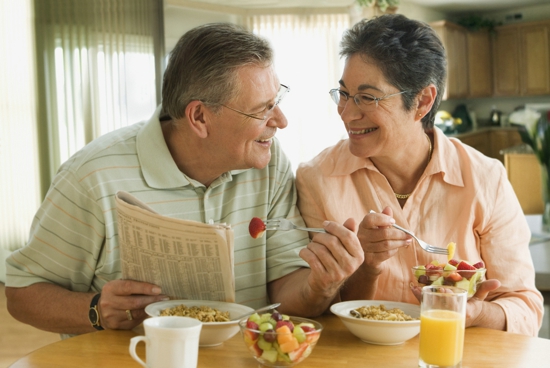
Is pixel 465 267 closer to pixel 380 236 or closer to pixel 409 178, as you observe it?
pixel 380 236

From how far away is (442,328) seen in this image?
3.76ft

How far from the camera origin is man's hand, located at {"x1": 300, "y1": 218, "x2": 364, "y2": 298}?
1337 mm

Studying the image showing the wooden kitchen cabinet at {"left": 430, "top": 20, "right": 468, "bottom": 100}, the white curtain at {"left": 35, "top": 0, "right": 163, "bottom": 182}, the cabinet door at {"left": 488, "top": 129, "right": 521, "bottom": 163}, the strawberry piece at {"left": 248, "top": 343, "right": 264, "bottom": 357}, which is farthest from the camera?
the cabinet door at {"left": 488, "top": 129, "right": 521, "bottom": 163}

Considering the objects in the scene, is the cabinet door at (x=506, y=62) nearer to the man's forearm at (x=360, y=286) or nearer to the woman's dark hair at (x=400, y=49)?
the woman's dark hair at (x=400, y=49)

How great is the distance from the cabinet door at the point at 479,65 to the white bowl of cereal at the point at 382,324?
8.36 m

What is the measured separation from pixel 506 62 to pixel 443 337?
8983 mm

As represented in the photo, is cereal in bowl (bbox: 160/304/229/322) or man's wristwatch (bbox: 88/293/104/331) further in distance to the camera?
man's wristwatch (bbox: 88/293/104/331)

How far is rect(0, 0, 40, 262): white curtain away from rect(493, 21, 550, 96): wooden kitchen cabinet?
6780 mm

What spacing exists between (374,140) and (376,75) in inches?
7.0

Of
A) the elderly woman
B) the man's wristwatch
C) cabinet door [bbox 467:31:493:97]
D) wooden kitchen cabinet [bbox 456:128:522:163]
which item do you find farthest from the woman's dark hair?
cabinet door [bbox 467:31:493:97]

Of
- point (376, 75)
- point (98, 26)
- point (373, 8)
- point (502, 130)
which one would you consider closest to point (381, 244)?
point (376, 75)

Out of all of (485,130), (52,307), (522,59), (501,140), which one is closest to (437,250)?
(52,307)

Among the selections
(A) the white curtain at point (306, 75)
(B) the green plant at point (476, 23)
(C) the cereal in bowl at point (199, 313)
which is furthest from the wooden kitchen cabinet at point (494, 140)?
(C) the cereal in bowl at point (199, 313)

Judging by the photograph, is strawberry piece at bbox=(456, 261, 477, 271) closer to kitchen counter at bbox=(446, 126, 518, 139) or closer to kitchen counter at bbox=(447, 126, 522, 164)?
kitchen counter at bbox=(446, 126, 518, 139)
